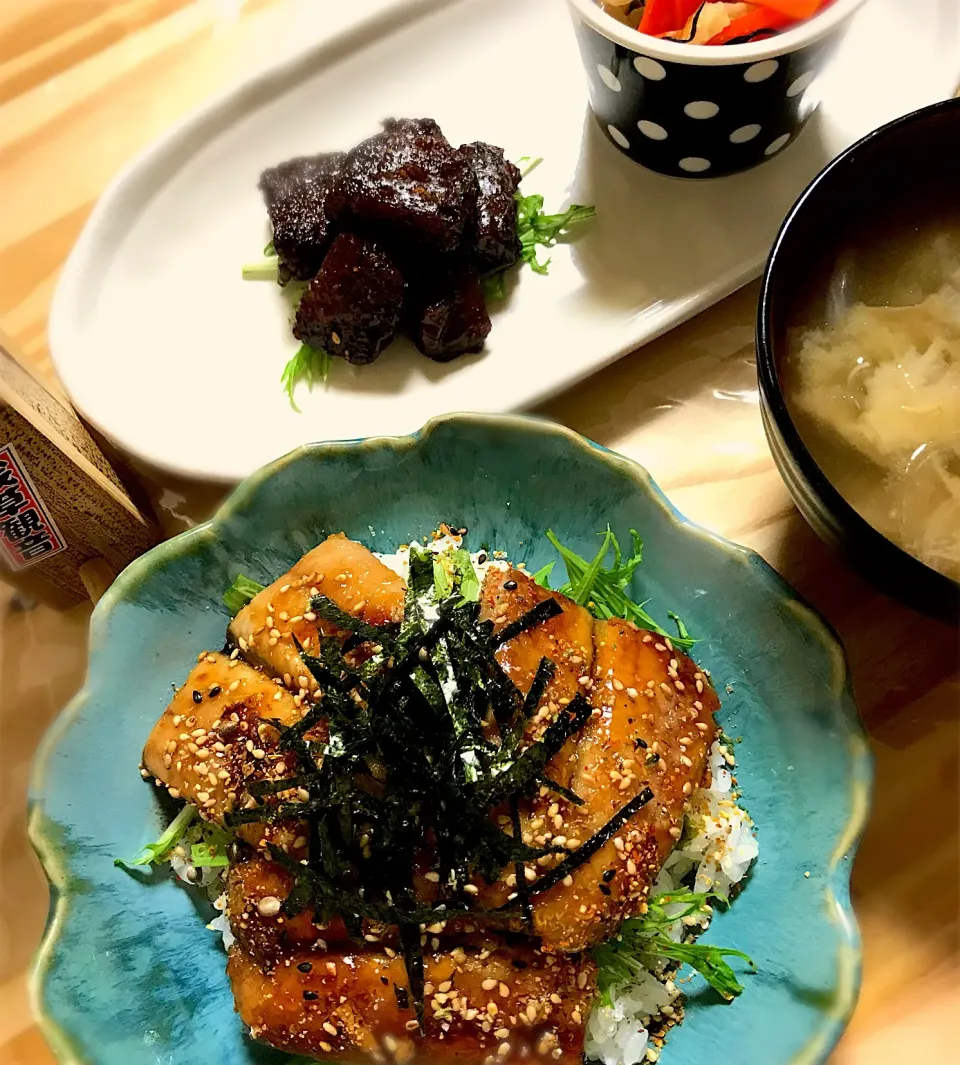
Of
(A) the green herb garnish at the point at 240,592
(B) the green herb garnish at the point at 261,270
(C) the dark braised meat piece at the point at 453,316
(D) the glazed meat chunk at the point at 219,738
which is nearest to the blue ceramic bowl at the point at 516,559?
(A) the green herb garnish at the point at 240,592

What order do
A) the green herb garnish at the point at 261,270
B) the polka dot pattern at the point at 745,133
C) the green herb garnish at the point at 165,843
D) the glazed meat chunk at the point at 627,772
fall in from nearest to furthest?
the glazed meat chunk at the point at 627,772 < the green herb garnish at the point at 165,843 < the polka dot pattern at the point at 745,133 < the green herb garnish at the point at 261,270

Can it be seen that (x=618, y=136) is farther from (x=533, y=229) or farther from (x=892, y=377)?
(x=892, y=377)

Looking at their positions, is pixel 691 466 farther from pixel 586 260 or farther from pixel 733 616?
pixel 586 260

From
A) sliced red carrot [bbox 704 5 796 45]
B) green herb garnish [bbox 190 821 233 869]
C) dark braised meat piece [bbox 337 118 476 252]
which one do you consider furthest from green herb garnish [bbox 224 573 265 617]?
sliced red carrot [bbox 704 5 796 45]

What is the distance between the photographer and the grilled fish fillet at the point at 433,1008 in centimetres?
140

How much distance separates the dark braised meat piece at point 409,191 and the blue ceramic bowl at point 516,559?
0.42 m

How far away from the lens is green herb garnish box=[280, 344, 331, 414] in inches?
78.1

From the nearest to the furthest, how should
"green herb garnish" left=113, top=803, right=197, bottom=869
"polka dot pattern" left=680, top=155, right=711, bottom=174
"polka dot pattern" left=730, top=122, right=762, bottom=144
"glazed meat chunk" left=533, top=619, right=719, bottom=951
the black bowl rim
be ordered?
the black bowl rim → "glazed meat chunk" left=533, top=619, right=719, bottom=951 → "green herb garnish" left=113, top=803, right=197, bottom=869 → "polka dot pattern" left=730, top=122, right=762, bottom=144 → "polka dot pattern" left=680, top=155, right=711, bottom=174

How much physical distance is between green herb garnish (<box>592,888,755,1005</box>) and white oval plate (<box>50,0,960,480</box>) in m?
0.98

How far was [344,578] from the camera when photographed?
160 centimetres

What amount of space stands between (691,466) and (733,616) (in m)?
0.38

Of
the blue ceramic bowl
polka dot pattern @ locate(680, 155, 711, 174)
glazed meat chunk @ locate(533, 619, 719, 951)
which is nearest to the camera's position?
glazed meat chunk @ locate(533, 619, 719, 951)

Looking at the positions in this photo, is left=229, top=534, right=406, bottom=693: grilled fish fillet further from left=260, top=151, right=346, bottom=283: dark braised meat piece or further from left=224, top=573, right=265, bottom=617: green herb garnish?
left=260, top=151, right=346, bottom=283: dark braised meat piece

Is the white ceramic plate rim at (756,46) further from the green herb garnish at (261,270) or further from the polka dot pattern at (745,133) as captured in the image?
the green herb garnish at (261,270)
